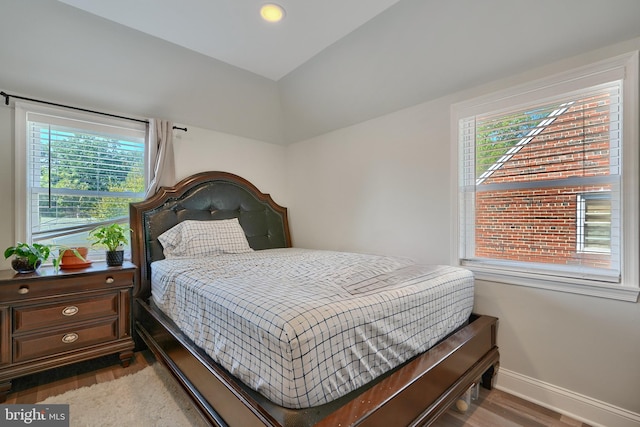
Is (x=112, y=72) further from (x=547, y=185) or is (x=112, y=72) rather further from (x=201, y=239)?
(x=547, y=185)

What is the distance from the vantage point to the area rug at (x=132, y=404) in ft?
5.48

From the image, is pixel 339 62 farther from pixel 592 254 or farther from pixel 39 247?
pixel 39 247

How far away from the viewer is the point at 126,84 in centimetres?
253

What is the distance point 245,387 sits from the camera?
1.18 metres

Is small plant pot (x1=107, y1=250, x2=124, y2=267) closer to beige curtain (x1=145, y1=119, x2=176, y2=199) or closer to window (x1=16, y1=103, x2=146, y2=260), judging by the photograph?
window (x1=16, y1=103, x2=146, y2=260)

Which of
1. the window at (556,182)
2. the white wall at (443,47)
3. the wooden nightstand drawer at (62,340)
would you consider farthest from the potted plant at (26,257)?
the window at (556,182)

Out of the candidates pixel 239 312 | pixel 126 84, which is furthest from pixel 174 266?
pixel 126 84

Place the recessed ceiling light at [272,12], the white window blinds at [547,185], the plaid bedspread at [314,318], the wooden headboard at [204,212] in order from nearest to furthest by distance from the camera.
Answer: the plaid bedspread at [314,318] < the white window blinds at [547,185] < the recessed ceiling light at [272,12] < the wooden headboard at [204,212]

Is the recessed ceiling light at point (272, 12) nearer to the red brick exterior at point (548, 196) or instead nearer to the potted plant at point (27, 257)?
the red brick exterior at point (548, 196)

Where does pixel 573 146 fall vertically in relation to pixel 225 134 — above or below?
below

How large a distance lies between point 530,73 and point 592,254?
123 cm

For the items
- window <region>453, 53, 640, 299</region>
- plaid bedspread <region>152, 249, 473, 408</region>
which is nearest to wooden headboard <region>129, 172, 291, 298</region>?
plaid bedspread <region>152, 249, 473, 408</region>

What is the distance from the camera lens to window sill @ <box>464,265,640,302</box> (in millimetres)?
1614

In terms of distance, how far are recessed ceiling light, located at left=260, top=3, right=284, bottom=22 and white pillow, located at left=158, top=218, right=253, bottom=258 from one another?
1876 millimetres
